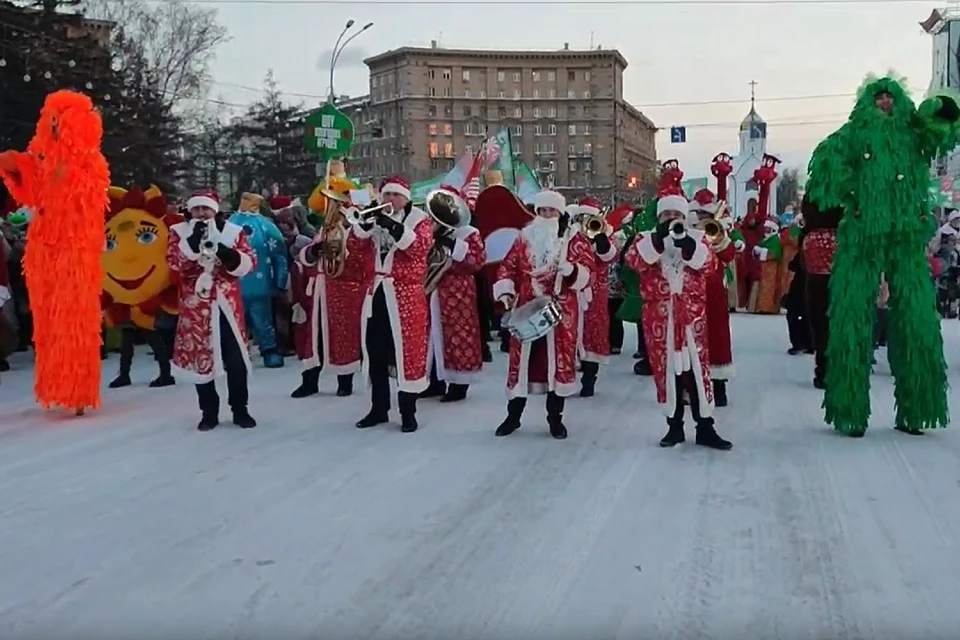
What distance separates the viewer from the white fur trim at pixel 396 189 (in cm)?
713

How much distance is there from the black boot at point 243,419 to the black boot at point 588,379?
2.95 metres

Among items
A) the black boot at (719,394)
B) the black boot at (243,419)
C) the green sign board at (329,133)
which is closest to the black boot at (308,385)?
the black boot at (243,419)

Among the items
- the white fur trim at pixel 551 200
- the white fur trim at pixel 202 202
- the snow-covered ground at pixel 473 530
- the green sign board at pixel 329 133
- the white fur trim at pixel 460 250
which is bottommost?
the snow-covered ground at pixel 473 530

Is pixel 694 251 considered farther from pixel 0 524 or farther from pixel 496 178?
pixel 496 178

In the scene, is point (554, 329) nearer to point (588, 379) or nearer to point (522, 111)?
point (588, 379)

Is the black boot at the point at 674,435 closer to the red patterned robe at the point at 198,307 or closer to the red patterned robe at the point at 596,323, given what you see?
the red patterned robe at the point at 596,323

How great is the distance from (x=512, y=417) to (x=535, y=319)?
30.7 inches

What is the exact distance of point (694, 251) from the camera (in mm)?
6191

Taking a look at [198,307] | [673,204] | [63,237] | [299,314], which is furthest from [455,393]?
[63,237]

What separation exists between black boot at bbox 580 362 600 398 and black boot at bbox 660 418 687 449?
2.16m

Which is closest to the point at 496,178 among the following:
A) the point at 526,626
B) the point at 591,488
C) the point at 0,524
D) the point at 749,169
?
the point at 591,488

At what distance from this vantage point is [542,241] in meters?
6.81

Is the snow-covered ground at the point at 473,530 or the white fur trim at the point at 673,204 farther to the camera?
the white fur trim at the point at 673,204

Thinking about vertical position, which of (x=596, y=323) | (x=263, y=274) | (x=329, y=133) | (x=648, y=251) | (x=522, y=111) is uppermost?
(x=522, y=111)
